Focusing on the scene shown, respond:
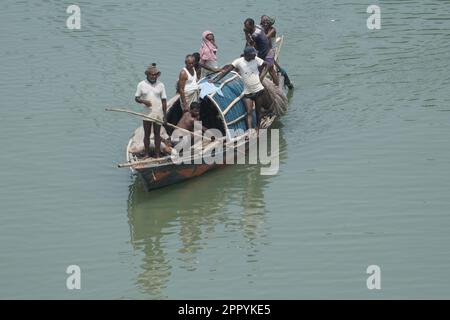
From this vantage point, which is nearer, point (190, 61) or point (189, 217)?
point (189, 217)

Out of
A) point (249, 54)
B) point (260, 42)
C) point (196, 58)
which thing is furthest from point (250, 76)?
point (260, 42)

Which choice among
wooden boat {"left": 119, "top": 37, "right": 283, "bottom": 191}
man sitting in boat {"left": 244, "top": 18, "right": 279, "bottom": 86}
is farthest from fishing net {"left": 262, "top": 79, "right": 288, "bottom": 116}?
man sitting in boat {"left": 244, "top": 18, "right": 279, "bottom": 86}

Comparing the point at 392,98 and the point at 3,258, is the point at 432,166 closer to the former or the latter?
the point at 392,98

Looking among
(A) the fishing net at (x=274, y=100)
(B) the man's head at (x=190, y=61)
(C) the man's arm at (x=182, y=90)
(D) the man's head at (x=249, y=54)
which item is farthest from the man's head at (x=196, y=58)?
(A) the fishing net at (x=274, y=100)

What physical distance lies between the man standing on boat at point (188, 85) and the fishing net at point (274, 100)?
1509 millimetres

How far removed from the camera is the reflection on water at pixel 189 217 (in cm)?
1278

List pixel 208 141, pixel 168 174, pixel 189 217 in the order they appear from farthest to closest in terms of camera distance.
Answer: pixel 208 141, pixel 168 174, pixel 189 217

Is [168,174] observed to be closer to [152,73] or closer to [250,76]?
[152,73]

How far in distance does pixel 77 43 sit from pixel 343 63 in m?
5.88

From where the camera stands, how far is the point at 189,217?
14.0 m

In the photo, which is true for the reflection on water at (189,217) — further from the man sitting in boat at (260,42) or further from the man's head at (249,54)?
the man sitting in boat at (260,42)

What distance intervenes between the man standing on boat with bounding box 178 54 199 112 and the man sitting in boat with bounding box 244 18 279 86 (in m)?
2.08

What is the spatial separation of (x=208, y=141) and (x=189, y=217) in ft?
4.71

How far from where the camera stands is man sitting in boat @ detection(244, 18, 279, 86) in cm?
1695
